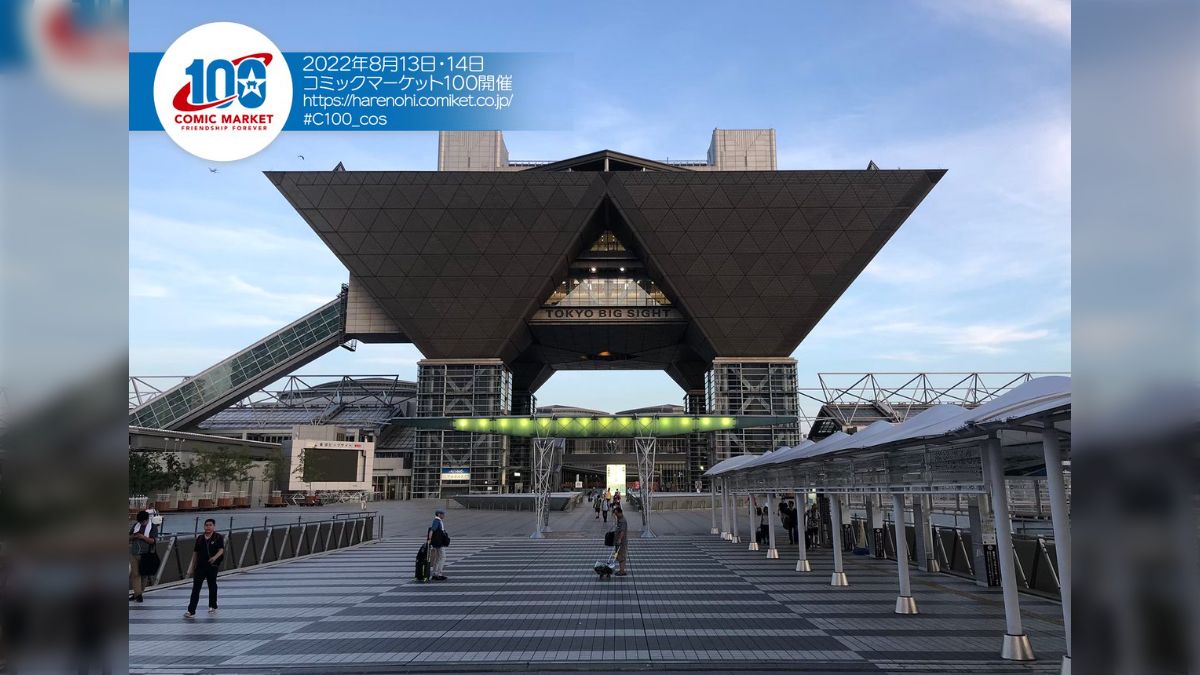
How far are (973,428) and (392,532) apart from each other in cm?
3127

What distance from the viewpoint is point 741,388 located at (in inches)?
2571

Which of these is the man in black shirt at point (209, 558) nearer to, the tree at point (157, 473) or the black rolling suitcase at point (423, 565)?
the black rolling suitcase at point (423, 565)

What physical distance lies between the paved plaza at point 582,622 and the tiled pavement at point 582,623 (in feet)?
0.14

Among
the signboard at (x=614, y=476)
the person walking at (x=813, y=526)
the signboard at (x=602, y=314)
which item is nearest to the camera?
the person walking at (x=813, y=526)

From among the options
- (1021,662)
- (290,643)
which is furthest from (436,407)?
(1021,662)

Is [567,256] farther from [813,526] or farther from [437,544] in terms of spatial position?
[437,544]

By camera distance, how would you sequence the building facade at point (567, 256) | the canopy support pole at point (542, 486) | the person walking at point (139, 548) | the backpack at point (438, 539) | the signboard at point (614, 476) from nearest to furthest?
the person walking at point (139, 548) → the backpack at point (438, 539) → the canopy support pole at point (542, 486) → the signboard at point (614, 476) → the building facade at point (567, 256)

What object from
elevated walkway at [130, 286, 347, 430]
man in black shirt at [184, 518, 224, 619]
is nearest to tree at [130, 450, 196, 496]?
elevated walkway at [130, 286, 347, 430]

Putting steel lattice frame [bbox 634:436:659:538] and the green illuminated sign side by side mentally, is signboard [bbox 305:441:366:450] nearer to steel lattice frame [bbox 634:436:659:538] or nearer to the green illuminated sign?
the green illuminated sign

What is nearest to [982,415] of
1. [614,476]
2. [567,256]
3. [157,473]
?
[614,476]

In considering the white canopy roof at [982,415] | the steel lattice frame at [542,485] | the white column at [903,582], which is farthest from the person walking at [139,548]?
the steel lattice frame at [542,485]

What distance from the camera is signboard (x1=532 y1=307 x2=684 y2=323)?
240ft

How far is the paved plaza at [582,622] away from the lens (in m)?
10.2
